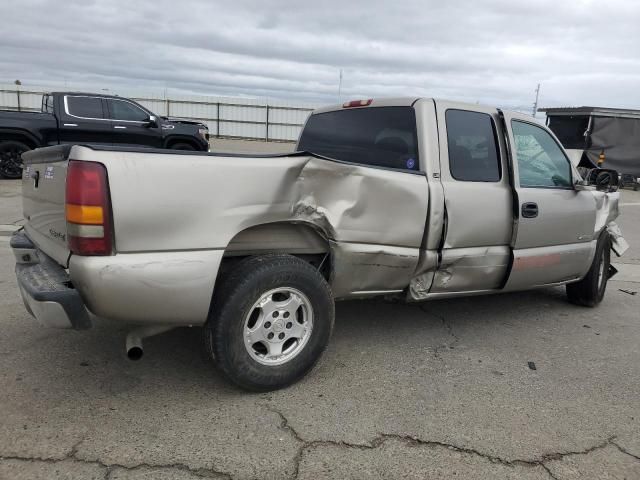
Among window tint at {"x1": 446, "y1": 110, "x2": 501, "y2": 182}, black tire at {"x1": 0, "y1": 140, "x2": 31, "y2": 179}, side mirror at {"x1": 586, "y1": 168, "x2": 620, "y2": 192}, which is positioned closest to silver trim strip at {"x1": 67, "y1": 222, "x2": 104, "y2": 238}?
window tint at {"x1": 446, "y1": 110, "x2": 501, "y2": 182}

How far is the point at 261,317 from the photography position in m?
3.09

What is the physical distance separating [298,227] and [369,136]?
4.07 ft

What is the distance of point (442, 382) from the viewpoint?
3.47m

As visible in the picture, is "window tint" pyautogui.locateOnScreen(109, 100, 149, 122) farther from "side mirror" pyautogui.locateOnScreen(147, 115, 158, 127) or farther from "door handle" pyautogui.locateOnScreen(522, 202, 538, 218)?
"door handle" pyautogui.locateOnScreen(522, 202, 538, 218)

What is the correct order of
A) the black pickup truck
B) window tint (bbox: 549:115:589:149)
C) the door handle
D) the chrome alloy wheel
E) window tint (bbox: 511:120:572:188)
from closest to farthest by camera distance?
the chrome alloy wheel → the door handle → window tint (bbox: 511:120:572:188) → the black pickup truck → window tint (bbox: 549:115:589:149)

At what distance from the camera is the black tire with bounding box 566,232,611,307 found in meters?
5.18

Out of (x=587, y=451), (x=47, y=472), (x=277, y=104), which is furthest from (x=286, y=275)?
(x=277, y=104)

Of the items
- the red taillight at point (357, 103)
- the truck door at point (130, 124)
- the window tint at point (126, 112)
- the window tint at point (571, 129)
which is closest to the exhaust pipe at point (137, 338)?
the red taillight at point (357, 103)

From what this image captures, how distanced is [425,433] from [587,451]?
84 centimetres

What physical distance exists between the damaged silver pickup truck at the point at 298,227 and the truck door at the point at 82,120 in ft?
26.5

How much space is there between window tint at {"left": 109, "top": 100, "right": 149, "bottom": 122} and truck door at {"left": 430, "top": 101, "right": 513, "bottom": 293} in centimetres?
947

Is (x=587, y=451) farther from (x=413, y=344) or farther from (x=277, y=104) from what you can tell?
(x=277, y=104)

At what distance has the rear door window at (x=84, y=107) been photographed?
11148 mm

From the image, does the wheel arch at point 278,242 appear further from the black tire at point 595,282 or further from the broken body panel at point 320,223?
the black tire at point 595,282
